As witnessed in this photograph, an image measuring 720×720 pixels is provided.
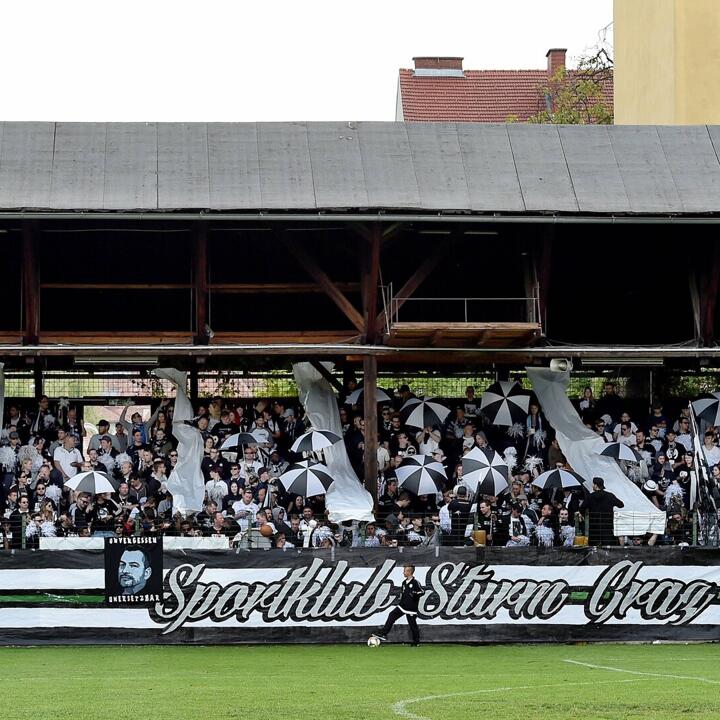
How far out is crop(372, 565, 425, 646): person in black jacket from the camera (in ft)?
70.3

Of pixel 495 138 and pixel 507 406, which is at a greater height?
pixel 495 138

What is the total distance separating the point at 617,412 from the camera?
2686 centimetres

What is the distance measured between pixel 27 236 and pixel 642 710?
49.1 feet

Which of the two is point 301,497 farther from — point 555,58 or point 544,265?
point 555,58

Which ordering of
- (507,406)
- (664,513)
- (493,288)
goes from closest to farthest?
(664,513) → (507,406) → (493,288)

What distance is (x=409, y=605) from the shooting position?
843 inches

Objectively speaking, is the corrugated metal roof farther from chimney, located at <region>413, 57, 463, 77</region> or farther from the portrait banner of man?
chimney, located at <region>413, 57, 463, 77</region>

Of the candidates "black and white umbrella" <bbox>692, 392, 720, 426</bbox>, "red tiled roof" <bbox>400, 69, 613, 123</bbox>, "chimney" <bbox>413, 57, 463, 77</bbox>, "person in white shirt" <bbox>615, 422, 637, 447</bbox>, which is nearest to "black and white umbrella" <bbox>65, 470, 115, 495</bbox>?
"person in white shirt" <bbox>615, 422, 637, 447</bbox>

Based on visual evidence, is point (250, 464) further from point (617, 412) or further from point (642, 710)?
point (642, 710)

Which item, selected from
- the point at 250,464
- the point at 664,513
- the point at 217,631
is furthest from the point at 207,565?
the point at 664,513

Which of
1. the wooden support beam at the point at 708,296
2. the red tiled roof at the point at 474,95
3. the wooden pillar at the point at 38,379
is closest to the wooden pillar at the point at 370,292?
the wooden support beam at the point at 708,296

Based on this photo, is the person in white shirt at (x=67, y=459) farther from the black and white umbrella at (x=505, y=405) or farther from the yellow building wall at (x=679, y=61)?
the yellow building wall at (x=679, y=61)

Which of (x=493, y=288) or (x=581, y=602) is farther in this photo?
(x=493, y=288)

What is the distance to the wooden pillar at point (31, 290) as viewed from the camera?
24.6 meters
